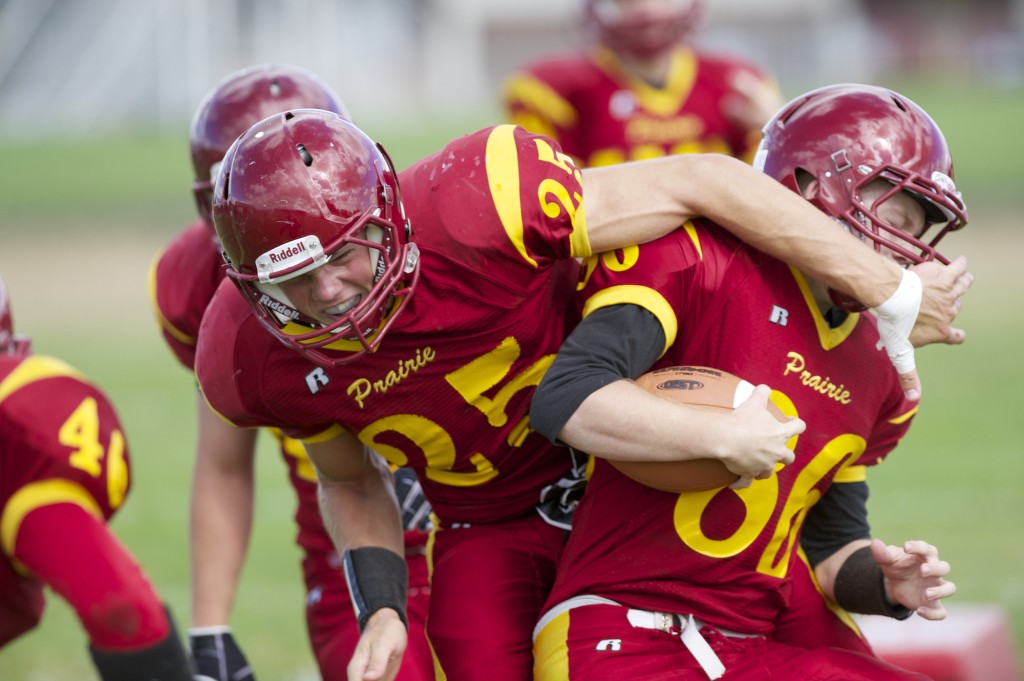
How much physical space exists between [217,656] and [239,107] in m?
1.55

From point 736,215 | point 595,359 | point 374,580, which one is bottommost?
point 374,580

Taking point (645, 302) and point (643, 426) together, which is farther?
point (645, 302)

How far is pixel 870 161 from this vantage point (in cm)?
293

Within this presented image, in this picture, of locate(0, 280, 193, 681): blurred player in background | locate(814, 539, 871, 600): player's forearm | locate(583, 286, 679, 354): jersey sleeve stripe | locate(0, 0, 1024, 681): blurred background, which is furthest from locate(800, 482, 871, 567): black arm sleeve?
locate(0, 0, 1024, 681): blurred background

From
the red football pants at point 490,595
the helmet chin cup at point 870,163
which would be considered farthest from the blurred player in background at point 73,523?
the helmet chin cup at point 870,163

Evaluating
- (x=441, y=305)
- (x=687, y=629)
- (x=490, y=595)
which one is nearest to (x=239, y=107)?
(x=441, y=305)

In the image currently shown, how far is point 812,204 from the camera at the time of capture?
3.02 metres

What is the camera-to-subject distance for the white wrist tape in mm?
2818

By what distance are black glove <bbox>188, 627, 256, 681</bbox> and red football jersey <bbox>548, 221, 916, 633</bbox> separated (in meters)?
1.21

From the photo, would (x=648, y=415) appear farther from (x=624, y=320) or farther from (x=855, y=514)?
(x=855, y=514)

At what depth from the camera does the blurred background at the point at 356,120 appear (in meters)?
7.15

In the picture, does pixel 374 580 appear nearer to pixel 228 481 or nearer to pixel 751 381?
pixel 751 381

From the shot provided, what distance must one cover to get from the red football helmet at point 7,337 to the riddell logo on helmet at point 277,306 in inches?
51.4

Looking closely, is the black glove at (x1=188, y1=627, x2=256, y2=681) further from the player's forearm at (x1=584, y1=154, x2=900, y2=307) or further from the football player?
the player's forearm at (x1=584, y1=154, x2=900, y2=307)
